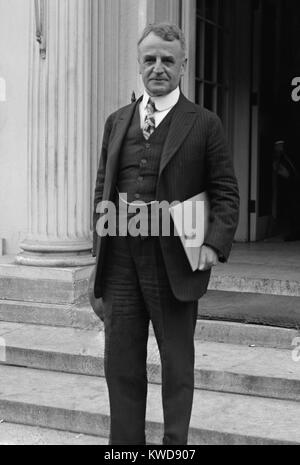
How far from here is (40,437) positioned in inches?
165

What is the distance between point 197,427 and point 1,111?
11.6 ft

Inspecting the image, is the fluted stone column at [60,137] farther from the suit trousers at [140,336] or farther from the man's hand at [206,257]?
the man's hand at [206,257]

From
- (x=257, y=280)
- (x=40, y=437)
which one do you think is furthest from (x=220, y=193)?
(x=257, y=280)

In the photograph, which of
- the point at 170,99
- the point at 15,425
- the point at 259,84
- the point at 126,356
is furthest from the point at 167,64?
the point at 259,84

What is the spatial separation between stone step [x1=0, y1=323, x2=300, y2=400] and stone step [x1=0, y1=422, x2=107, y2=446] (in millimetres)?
638

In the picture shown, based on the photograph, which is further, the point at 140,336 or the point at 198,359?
the point at 198,359

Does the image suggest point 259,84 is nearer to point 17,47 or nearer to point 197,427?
point 17,47

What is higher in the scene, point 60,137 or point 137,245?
point 60,137

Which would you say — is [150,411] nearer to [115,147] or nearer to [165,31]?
[115,147]

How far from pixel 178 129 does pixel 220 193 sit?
0.33 meters

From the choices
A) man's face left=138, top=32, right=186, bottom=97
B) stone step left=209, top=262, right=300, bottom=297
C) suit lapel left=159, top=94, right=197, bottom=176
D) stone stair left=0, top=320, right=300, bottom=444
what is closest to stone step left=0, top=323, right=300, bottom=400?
stone stair left=0, top=320, right=300, bottom=444

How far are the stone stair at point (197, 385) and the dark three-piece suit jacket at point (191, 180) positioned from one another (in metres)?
1.05

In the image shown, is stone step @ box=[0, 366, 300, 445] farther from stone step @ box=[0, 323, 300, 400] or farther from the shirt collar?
the shirt collar

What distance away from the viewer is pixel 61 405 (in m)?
4.31
